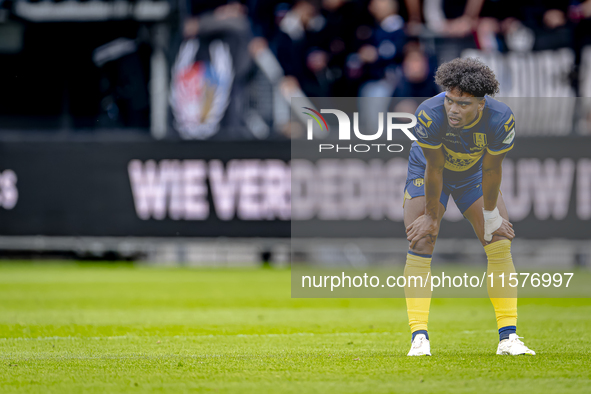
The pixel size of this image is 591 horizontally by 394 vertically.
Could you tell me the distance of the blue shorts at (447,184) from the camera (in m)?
6.39

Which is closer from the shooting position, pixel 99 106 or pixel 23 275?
pixel 23 275

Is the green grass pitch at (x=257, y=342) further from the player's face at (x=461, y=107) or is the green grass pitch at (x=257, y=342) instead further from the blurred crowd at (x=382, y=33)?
the blurred crowd at (x=382, y=33)

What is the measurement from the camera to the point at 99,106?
1595 centimetres

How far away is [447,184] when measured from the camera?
6422 mm

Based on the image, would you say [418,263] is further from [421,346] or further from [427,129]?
[427,129]

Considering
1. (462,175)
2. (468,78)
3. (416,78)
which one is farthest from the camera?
(416,78)

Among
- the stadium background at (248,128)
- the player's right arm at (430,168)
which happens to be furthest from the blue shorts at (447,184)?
the stadium background at (248,128)

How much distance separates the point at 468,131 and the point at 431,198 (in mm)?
580

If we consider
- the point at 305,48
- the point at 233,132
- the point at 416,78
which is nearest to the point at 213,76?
the point at 233,132

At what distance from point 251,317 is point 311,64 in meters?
6.98

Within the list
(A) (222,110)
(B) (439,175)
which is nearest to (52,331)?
(B) (439,175)

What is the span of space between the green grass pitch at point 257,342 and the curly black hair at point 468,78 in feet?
6.53

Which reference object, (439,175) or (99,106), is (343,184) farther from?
(439,175)

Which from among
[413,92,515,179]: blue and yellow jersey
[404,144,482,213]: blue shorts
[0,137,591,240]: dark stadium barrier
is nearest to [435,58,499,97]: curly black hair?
[413,92,515,179]: blue and yellow jersey
